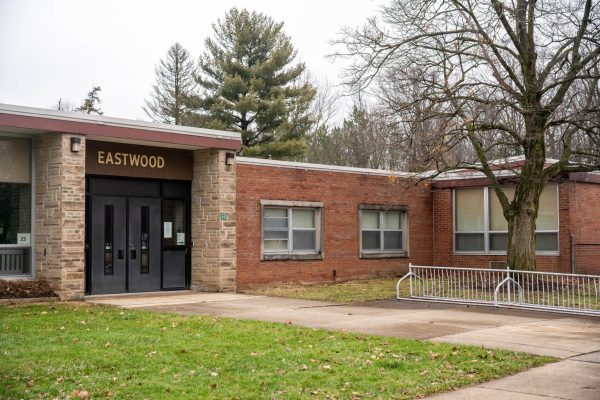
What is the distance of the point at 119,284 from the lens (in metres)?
18.8

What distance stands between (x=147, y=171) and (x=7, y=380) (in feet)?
37.8

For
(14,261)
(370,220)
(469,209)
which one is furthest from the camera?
(469,209)

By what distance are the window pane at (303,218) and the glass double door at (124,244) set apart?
452 cm

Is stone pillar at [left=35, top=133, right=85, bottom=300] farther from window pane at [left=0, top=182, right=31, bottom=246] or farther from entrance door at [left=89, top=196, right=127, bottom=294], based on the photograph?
entrance door at [left=89, top=196, right=127, bottom=294]

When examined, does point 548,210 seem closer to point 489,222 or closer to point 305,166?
point 489,222

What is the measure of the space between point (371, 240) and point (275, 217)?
4.43 metres

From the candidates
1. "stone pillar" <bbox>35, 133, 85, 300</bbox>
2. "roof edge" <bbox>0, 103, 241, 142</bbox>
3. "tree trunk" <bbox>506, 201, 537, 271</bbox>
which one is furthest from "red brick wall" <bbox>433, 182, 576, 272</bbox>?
"stone pillar" <bbox>35, 133, 85, 300</bbox>

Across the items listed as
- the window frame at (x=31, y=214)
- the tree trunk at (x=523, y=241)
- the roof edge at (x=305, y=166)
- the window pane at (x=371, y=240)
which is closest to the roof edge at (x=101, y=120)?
the roof edge at (x=305, y=166)

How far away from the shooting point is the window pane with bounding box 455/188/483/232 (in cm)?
2588

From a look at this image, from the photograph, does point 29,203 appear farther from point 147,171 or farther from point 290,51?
point 290,51

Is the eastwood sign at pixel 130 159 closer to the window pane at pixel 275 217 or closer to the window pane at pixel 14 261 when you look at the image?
the window pane at pixel 14 261

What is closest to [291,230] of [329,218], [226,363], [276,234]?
[276,234]

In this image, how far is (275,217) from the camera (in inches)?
862

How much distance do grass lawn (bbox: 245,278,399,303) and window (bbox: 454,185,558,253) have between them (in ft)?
13.9
